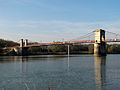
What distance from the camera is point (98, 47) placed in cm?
7750

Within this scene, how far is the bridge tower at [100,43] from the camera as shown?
77.6 m

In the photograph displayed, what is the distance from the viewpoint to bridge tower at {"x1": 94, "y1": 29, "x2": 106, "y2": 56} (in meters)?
77.6

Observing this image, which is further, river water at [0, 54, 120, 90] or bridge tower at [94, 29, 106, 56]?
bridge tower at [94, 29, 106, 56]

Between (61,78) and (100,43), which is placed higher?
(100,43)

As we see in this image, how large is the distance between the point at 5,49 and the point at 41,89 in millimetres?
92491

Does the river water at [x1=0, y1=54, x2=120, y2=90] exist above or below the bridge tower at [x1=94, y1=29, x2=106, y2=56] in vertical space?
below

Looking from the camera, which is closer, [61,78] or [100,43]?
[61,78]

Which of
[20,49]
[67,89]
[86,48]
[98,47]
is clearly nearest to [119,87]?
[67,89]

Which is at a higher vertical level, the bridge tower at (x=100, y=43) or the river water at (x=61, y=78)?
the bridge tower at (x=100, y=43)

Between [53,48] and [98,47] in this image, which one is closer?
[98,47]

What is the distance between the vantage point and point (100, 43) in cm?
7850

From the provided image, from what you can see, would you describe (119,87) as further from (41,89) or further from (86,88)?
(41,89)

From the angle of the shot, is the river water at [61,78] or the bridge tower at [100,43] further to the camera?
the bridge tower at [100,43]

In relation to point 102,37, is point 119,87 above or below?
below
